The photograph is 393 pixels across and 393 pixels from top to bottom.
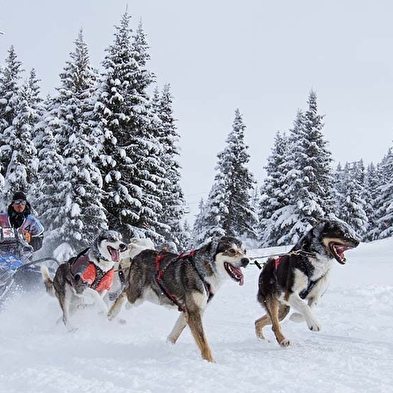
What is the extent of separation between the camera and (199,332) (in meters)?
4.92

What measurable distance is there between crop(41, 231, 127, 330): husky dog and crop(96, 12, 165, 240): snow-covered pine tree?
12021 mm

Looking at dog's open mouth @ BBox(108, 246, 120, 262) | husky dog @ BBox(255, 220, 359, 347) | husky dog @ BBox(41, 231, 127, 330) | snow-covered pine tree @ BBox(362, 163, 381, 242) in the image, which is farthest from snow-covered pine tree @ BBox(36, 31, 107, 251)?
snow-covered pine tree @ BBox(362, 163, 381, 242)

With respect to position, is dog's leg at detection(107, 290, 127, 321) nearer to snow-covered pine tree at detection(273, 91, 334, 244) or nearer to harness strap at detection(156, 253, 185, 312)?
harness strap at detection(156, 253, 185, 312)

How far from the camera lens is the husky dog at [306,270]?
17.8 ft

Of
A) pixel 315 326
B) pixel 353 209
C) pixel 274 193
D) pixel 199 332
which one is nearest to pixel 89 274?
pixel 199 332

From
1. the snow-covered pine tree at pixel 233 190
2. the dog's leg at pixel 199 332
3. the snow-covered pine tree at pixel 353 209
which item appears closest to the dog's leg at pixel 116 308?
the dog's leg at pixel 199 332

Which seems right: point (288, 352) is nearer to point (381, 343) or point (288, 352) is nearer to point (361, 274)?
point (381, 343)

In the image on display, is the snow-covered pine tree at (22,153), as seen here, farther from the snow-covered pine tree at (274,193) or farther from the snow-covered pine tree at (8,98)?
the snow-covered pine tree at (274,193)

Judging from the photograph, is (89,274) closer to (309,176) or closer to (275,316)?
(275,316)

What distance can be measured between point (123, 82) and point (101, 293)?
1477 centimetres

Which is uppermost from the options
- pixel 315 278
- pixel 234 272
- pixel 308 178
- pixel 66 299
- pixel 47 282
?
pixel 308 178

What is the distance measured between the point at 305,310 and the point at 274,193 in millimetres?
27238

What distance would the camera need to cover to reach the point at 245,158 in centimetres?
2934

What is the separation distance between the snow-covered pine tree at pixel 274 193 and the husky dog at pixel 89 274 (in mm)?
22147
